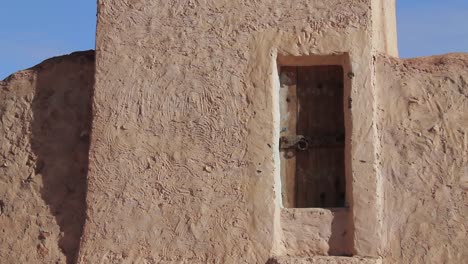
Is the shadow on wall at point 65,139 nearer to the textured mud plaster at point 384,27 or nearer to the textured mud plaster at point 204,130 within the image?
the textured mud plaster at point 204,130

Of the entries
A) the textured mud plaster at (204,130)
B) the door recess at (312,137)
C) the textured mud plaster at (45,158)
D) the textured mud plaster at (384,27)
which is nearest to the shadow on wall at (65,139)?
the textured mud plaster at (45,158)

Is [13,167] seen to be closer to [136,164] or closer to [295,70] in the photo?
[136,164]

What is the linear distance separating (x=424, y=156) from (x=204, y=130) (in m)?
1.46

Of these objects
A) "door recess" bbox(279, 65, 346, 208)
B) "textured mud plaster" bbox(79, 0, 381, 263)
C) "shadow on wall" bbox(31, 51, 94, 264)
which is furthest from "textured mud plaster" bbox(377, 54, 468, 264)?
"shadow on wall" bbox(31, 51, 94, 264)

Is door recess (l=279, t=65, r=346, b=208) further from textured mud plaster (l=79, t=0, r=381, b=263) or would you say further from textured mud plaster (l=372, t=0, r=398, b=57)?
textured mud plaster (l=372, t=0, r=398, b=57)

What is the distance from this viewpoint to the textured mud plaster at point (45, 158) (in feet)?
20.6

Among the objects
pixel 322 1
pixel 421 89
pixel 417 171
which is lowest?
pixel 417 171

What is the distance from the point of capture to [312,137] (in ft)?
20.1

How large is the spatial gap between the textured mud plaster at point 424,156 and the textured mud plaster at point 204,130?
167 mm

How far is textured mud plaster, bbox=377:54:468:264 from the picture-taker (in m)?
5.72

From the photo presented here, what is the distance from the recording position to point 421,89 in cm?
599

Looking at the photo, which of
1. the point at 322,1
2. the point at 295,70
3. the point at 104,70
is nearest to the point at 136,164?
the point at 104,70

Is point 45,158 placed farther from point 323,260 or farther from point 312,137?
point 323,260

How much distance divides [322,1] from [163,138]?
1410mm
